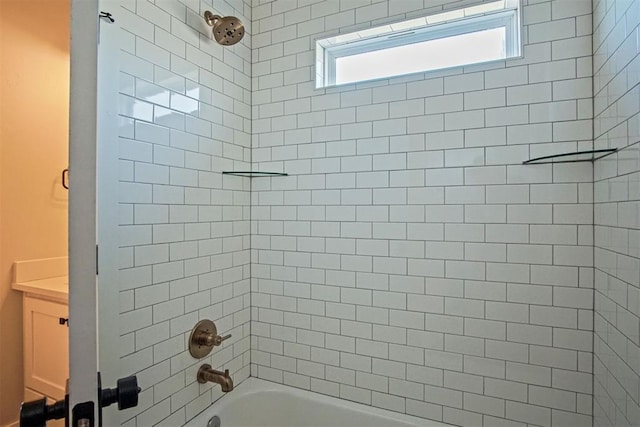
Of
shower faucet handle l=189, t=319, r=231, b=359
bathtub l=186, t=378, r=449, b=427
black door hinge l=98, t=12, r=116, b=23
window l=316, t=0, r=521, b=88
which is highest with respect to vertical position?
window l=316, t=0, r=521, b=88

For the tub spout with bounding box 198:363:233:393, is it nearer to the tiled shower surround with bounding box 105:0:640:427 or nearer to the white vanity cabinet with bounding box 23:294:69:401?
the tiled shower surround with bounding box 105:0:640:427

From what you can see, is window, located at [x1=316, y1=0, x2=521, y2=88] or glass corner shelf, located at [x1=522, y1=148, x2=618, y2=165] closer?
glass corner shelf, located at [x1=522, y1=148, x2=618, y2=165]

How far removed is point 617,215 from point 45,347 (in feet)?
9.17

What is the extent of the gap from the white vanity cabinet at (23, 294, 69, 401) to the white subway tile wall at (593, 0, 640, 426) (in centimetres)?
242

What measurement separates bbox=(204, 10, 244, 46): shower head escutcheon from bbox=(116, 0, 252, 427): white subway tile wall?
0.06m

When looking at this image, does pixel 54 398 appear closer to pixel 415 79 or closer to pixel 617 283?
pixel 415 79

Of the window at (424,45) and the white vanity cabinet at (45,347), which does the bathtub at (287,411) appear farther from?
the window at (424,45)

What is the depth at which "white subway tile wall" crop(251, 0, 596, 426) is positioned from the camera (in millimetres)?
1357

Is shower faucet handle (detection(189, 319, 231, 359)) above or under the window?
under

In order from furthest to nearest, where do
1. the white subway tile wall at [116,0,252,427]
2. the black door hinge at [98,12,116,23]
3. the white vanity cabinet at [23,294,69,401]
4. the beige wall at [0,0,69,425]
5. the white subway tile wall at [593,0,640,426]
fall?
1. the beige wall at [0,0,69,425]
2. the white vanity cabinet at [23,294,69,401]
3. the white subway tile wall at [116,0,252,427]
4. the black door hinge at [98,12,116,23]
5. the white subway tile wall at [593,0,640,426]

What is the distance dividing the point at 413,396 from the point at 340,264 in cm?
70

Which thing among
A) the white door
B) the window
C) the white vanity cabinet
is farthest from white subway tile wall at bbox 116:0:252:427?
the white vanity cabinet

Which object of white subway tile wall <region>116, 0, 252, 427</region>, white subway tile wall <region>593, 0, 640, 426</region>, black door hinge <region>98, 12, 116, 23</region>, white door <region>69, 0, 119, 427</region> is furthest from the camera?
white subway tile wall <region>116, 0, 252, 427</region>

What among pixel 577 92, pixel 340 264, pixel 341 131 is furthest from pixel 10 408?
pixel 577 92
